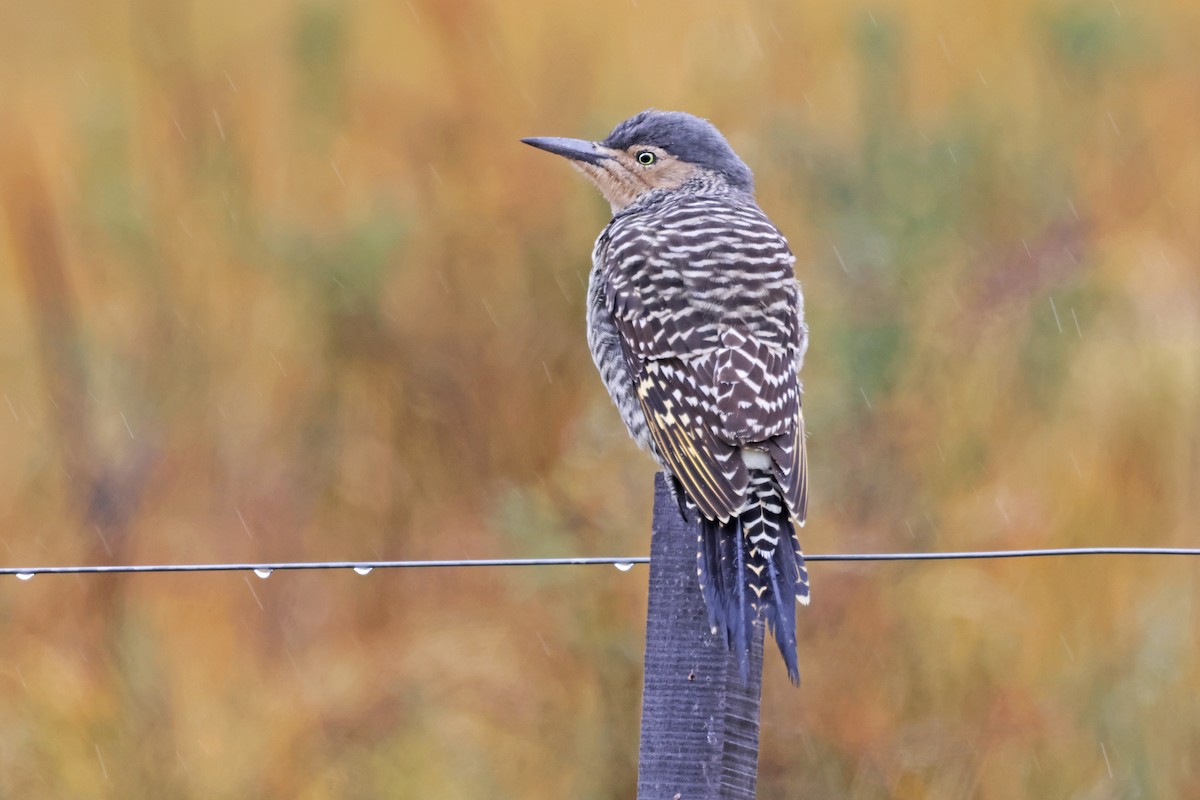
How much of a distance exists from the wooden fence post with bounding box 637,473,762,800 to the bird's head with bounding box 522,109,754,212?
2.36 metres

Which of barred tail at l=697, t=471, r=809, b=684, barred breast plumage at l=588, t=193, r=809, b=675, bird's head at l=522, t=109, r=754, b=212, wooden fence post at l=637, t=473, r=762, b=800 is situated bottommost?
wooden fence post at l=637, t=473, r=762, b=800

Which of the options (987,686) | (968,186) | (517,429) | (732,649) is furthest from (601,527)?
(732,649)

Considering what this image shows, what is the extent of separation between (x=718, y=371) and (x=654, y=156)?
61.3 inches

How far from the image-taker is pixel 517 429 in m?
6.23

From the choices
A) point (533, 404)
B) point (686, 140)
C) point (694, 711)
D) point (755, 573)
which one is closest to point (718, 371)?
point (755, 573)

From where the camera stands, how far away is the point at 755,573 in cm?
341

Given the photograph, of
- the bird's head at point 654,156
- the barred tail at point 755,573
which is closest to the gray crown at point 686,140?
the bird's head at point 654,156

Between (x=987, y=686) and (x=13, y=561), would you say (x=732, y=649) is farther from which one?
(x=13, y=561)

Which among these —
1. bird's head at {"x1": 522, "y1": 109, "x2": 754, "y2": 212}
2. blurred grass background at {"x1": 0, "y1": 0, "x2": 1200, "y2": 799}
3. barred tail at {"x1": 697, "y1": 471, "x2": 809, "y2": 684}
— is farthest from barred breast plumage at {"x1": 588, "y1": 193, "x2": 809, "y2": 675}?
blurred grass background at {"x1": 0, "y1": 0, "x2": 1200, "y2": 799}

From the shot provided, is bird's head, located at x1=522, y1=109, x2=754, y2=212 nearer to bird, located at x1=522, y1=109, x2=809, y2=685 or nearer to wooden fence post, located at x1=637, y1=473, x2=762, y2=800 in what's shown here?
bird, located at x1=522, y1=109, x2=809, y2=685

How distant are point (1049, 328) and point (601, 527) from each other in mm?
1706

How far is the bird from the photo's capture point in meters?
3.42

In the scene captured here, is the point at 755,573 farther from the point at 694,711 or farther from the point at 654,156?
the point at 654,156

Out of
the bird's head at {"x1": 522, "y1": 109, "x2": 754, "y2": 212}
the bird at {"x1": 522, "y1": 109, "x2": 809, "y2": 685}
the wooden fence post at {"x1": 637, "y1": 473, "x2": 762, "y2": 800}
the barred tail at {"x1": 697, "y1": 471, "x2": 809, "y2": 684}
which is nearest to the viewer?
the wooden fence post at {"x1": 637, "y1": 473, "x2": 762, "y2": 800}
